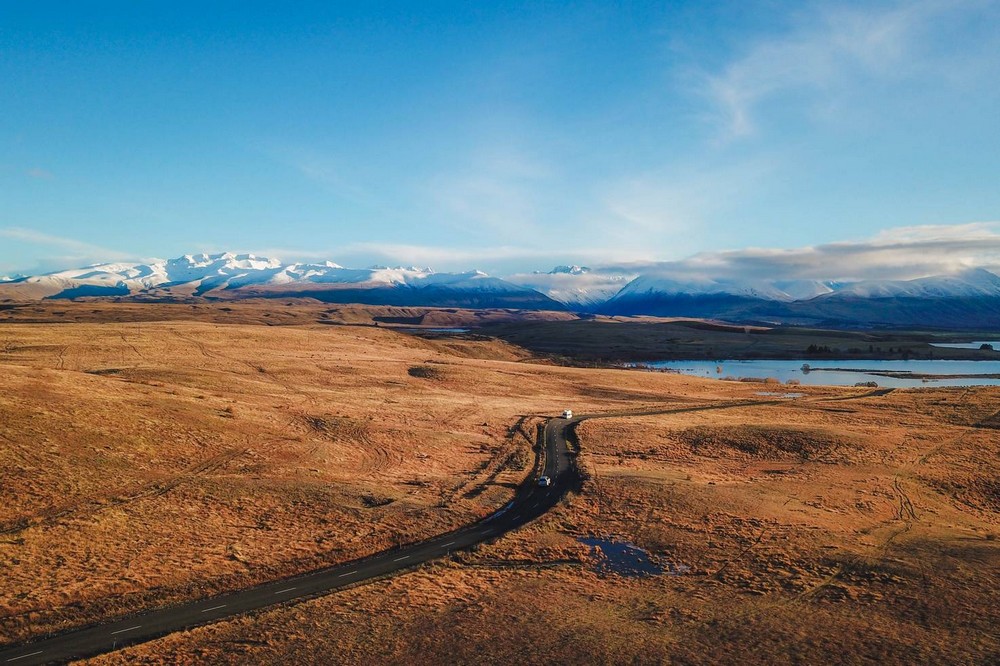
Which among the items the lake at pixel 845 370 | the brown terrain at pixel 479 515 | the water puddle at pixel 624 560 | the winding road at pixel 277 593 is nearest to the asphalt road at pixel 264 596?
the winding road at pixel 277 593

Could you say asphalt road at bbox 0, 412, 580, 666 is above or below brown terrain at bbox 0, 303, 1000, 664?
below

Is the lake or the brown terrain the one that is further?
the lake

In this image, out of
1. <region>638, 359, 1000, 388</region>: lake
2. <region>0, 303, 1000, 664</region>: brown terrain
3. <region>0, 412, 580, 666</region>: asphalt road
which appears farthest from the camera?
<region>638, 359, 1000, 388</region>: lake

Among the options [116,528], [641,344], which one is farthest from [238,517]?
[641,344]

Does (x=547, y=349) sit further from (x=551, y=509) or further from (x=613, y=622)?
(x=613, y=622)

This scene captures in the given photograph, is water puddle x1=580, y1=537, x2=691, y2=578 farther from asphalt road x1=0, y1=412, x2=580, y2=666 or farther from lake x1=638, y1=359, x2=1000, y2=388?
lake x1=638, y1=359, x2=1000, y2=388

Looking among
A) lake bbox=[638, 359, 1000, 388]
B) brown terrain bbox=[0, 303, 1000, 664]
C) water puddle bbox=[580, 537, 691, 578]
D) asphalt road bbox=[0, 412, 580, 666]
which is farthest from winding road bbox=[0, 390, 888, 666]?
lake bbox=[638, 359, 1000, 388]
